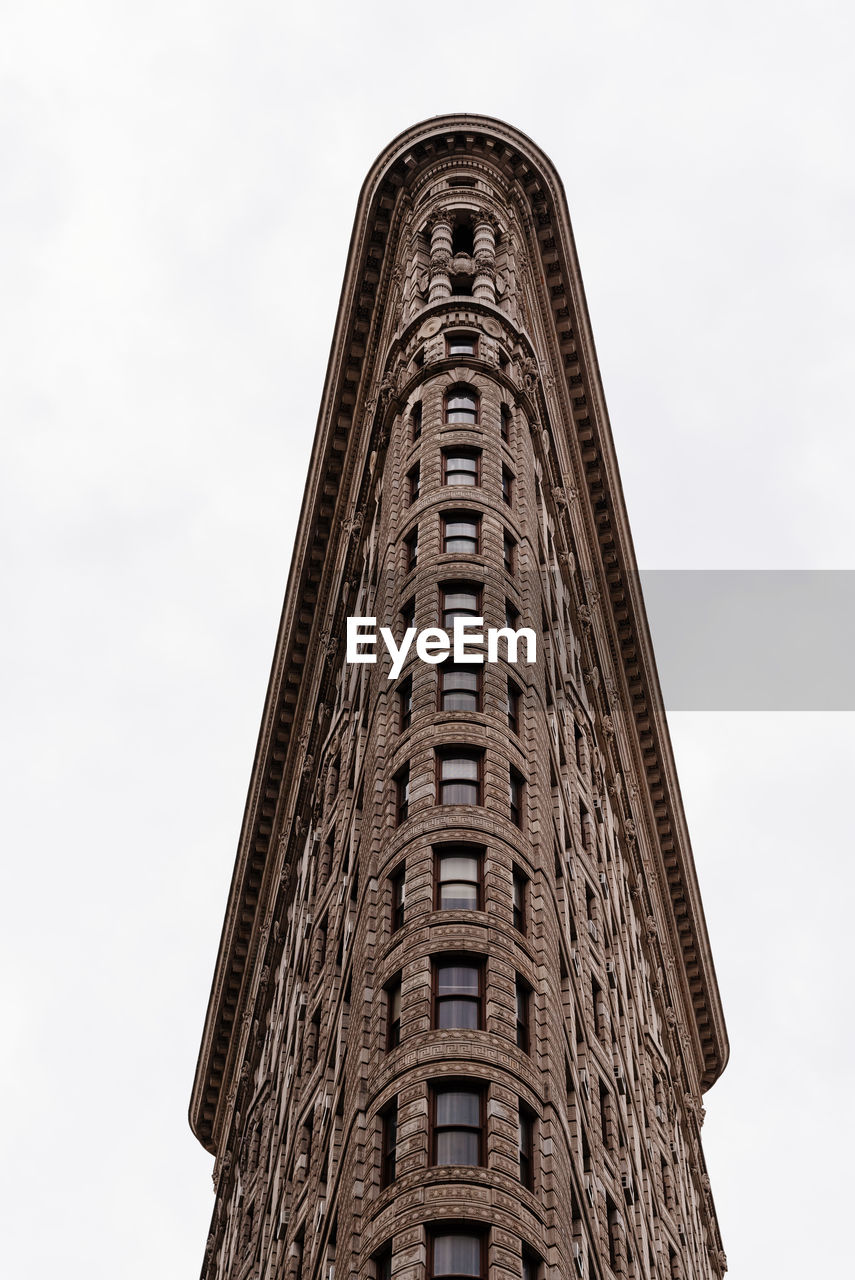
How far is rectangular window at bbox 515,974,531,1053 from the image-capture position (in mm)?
43562

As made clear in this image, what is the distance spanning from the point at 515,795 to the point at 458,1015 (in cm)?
919

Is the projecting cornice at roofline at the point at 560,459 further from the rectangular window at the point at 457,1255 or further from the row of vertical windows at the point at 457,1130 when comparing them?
the rectangular window at the point at 457,1255

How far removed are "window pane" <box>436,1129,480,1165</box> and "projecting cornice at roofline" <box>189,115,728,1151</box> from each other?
3918cm

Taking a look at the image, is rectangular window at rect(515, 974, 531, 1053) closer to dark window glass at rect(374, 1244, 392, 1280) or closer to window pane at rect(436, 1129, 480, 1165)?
window pane at rect(436, 1129, 480, 1165)

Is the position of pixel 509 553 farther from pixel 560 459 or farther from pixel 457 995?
pixel 457 995

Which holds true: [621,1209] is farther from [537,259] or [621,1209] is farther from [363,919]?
[537,259]

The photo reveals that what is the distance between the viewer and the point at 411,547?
5956cm

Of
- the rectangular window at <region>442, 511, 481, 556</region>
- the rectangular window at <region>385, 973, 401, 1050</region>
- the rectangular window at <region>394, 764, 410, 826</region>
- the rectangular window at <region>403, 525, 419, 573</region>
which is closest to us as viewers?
the rectangular window at <region>385, 973, 401, 1050</region>

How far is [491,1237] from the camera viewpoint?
124ft

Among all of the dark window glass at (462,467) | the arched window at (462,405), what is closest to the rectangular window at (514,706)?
the dark window glass at (462,467)

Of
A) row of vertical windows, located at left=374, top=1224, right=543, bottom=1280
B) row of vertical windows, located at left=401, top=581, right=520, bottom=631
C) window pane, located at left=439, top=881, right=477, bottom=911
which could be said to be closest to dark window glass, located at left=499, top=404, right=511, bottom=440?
row of vertical windows, located at left=401, top=581, right=520, bottom=631

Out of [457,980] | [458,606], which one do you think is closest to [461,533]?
[458,606]

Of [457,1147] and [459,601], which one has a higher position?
[459,601]

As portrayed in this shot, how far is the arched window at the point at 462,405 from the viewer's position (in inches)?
2525
